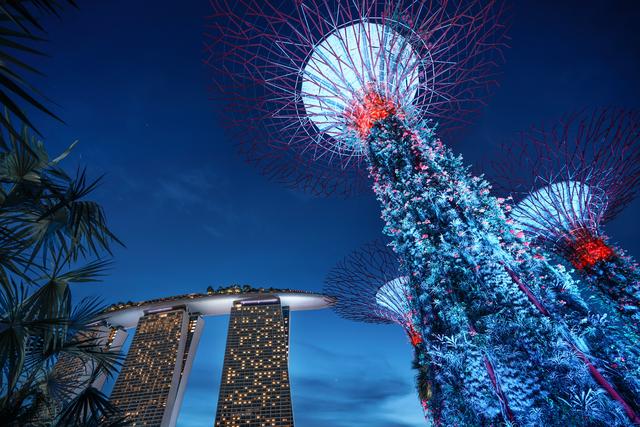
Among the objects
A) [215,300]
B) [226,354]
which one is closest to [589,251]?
[226,354]

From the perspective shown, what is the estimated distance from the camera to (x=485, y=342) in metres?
4.29

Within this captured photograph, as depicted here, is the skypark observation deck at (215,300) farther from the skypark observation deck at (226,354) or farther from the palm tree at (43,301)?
the palm tree at (43,301)

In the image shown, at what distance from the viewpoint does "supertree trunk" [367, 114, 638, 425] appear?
3.90m

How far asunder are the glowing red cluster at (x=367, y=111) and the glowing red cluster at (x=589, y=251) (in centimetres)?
1042

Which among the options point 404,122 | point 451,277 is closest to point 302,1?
point 404,122

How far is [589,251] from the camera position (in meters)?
12.1

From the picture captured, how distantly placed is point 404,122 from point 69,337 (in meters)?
6.72

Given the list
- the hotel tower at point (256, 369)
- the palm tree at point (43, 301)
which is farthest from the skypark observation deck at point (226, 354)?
the palm tree at point (43, 301)

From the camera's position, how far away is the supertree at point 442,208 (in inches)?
157

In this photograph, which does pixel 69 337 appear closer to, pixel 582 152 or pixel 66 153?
pixel 66 153

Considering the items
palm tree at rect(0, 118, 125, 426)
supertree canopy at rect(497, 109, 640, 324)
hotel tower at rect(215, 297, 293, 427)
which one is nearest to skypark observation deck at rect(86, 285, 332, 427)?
hotel tower at rect(215, 297, 293, 427)

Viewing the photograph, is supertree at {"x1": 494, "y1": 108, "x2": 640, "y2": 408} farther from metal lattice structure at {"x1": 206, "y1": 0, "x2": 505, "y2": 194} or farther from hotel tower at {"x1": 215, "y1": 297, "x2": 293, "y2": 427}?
hotel tower at {"x1": 215, "y1": 297, "x2": 293, "y2": 427}

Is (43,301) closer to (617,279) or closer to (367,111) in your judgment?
(367,111)

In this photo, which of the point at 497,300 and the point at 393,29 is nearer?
the point at 497,300
